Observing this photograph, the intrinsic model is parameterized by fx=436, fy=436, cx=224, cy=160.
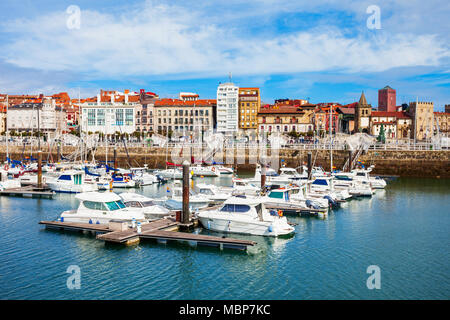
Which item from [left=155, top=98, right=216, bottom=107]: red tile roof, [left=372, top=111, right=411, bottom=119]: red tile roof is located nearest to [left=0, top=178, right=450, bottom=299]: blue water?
[left=155, top=98, right=216, bottom=107]: red tile roof

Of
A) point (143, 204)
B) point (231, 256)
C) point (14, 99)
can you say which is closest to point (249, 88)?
point (14, 99)

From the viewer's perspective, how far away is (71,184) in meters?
38.2

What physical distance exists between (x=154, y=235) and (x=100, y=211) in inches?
173

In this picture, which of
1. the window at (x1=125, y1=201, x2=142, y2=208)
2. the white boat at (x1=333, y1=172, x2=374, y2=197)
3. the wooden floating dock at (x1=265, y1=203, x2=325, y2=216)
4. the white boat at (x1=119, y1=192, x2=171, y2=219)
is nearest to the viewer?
the white boat at (x1=119, y1=192, x2=171, y2=219)

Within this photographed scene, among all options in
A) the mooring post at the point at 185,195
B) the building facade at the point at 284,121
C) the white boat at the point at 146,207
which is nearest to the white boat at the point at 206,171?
the white boat at the point at 146,207

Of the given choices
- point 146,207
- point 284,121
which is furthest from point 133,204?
point 284,121

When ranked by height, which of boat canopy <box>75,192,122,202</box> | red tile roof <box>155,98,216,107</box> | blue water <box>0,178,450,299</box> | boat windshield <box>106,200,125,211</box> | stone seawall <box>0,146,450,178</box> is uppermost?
red tile roof <box>155,98,216,107</box>

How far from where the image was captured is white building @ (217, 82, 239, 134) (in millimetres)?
102438

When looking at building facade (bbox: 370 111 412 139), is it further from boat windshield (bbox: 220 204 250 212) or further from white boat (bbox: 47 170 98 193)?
boat windshield (bbox: 220 204 250 212)

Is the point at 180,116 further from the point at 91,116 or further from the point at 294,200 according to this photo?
the point at 294,200

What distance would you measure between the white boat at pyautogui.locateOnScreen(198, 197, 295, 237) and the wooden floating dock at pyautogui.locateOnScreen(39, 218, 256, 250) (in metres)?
2.08

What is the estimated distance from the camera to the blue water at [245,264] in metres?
15.7

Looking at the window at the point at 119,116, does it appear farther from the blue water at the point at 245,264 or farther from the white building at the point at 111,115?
the blue water at the point at 245,264

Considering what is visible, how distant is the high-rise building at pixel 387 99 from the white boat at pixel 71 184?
149 metres
